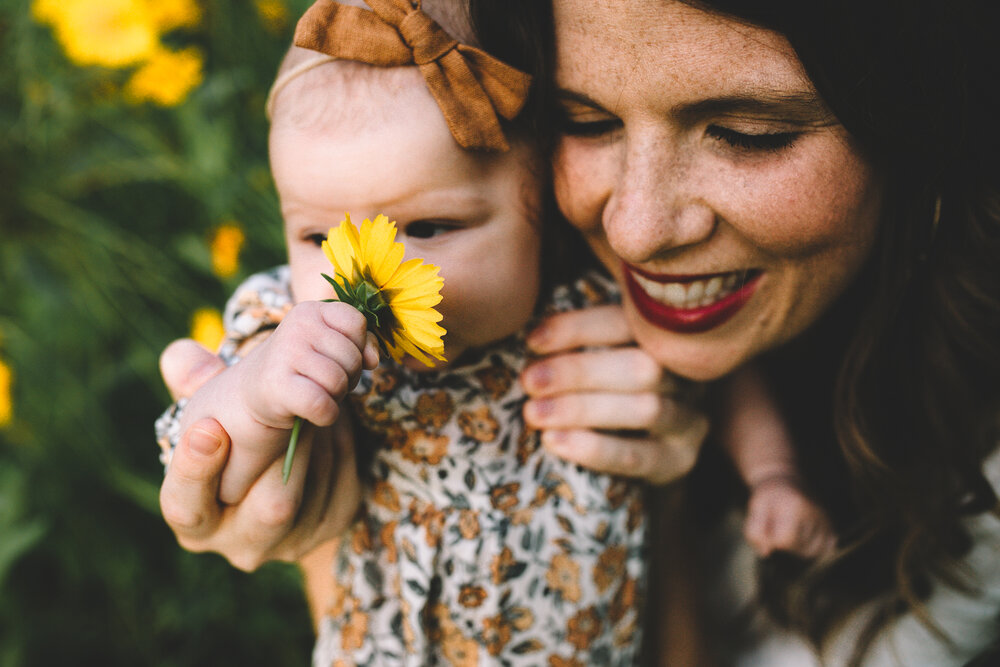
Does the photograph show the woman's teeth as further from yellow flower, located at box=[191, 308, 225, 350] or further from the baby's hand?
yellow flower, located at box=[191, 308, 225, 350]

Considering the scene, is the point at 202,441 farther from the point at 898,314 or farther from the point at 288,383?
the point at 898,314

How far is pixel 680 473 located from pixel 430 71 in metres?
0.60

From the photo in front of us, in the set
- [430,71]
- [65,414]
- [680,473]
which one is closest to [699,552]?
[680,473]

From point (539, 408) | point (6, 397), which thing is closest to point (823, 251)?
point (539, 408)

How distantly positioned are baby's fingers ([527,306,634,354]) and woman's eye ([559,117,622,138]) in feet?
0.77

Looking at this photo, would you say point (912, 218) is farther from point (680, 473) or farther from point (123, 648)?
point (123, 648)

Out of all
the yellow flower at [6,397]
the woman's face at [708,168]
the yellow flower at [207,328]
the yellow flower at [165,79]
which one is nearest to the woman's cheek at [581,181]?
the woman's face at [708,168]

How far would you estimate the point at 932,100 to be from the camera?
2.11ft

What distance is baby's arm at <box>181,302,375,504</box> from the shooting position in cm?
51

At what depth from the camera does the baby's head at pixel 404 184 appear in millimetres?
662

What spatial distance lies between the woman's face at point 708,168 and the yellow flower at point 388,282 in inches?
9.0

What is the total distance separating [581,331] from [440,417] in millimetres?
203

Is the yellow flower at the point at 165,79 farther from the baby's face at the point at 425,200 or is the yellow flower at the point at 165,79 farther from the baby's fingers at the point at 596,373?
the baby's fingers at the point at 596,373

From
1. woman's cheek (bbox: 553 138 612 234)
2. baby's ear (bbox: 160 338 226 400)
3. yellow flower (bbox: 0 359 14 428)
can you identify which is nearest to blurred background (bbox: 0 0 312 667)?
yellow flower (bbox: 0 359 14 428)
